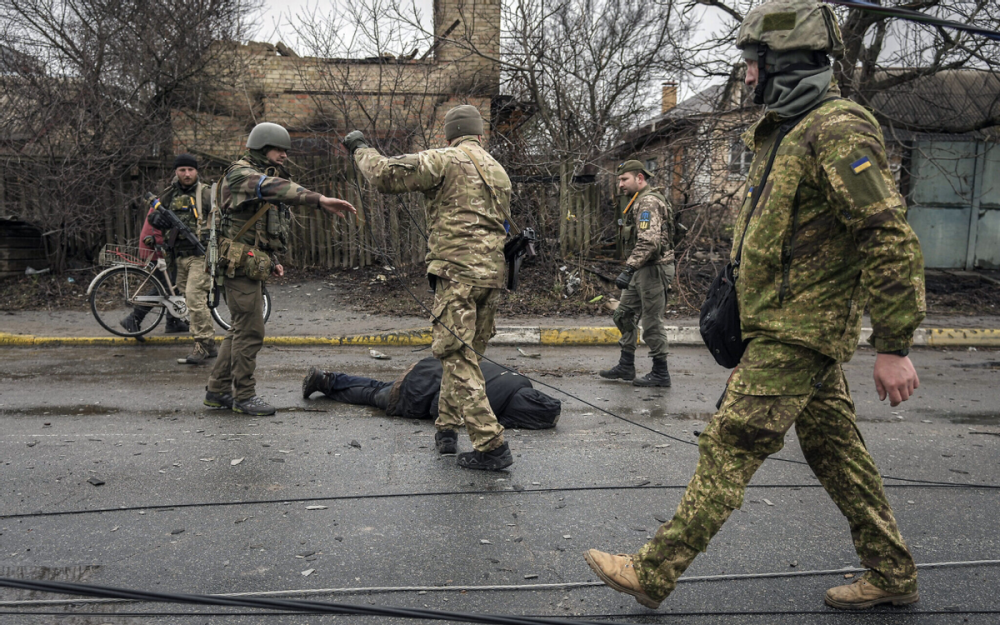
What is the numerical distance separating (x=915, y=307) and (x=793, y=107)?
756 millimetres

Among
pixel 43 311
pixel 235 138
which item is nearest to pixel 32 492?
pixel 43 311

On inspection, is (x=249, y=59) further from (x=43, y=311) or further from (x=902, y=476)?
(x=902, y=476)

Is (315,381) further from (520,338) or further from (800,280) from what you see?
(800,280)

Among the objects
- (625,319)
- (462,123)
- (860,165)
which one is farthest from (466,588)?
(625,319)

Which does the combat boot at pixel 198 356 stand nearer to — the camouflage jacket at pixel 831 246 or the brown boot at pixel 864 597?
the camouflage jacket at pixel 831 246

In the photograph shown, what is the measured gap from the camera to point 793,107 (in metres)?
2.44

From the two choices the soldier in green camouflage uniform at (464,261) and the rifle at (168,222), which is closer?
the soldier in green camouflage uniform at (464,261)

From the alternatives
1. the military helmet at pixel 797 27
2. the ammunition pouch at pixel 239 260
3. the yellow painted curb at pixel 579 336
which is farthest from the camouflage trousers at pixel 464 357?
the yellow painted curb at pixel 579 336

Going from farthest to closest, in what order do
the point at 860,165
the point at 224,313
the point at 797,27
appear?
the point at 224,313 < the point at 797,27 < the point at 860,165

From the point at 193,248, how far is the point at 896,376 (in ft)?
22.7

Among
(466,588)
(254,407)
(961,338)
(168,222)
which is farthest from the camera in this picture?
(961,338)

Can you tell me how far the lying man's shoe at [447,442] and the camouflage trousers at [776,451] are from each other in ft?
6.61

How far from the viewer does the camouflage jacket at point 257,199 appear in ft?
16.2

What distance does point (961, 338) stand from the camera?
29.7 ft
